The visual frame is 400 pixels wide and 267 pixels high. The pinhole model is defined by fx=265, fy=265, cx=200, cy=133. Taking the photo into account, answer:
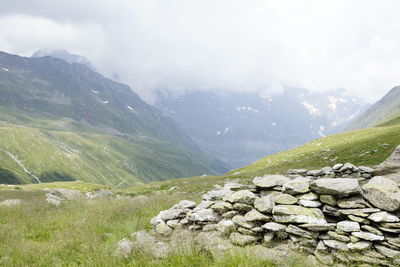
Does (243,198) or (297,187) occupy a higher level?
(297,187)

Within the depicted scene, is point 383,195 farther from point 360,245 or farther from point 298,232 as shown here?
point 298,232

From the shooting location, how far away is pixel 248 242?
932 centimetres

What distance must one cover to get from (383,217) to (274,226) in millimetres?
3290

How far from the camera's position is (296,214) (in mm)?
9234

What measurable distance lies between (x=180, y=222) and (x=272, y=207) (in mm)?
4292

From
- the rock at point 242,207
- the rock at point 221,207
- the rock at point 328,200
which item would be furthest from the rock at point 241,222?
the rock at point 328,200

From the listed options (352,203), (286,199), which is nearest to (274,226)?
(286,199)

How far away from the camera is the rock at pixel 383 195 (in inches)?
328

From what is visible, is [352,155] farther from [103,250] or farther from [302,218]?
[103,250]

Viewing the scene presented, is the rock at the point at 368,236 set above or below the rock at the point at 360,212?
below

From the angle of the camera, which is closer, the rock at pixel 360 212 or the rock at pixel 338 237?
the rock at pixel 338 237

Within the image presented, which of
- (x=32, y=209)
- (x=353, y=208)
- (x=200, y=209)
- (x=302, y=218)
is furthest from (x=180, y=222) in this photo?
(x=32, y=209)

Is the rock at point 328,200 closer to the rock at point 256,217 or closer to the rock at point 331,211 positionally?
the rock at point 331,211

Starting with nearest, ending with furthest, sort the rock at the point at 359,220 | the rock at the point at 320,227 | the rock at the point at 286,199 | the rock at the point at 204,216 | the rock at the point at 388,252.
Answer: the rock at the point at 388,252 < the rock at the point at 359,220 < the rock at the point at 320,227 < the rock at the point at 286,199 < the rock at the point at 204,216
